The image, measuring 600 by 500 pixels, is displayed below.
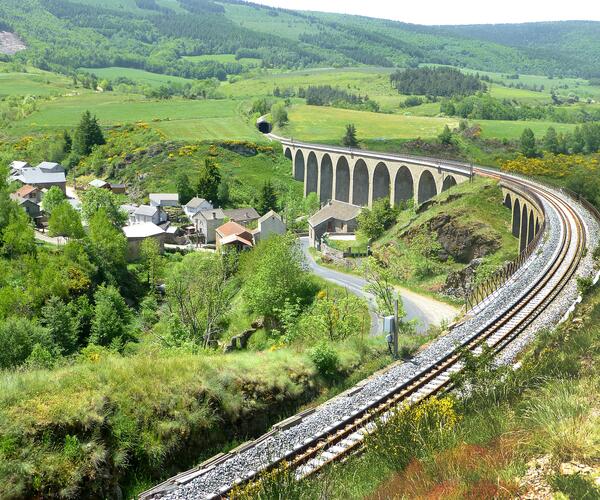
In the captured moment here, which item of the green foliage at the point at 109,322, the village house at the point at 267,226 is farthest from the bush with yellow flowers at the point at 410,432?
the village house at the point at 267,226

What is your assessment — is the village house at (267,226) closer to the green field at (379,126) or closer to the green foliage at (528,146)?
the green foliage at (528,146)

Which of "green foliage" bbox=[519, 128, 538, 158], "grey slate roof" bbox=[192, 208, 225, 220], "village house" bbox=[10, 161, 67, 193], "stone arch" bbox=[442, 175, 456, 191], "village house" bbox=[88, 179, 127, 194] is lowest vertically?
"village house" bbox=[88, 179, 127, 194]

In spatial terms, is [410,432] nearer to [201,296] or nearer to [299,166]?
[201,296]

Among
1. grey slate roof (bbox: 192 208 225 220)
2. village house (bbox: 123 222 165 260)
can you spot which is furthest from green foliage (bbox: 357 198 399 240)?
village house (bbox: 123 222 165 260)

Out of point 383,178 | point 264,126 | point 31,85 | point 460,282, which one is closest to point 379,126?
point 264,126

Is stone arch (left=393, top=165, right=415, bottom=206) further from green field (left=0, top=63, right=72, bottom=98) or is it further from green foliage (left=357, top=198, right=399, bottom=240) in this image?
green field (left=0, top=63, right=72, bottom=98)
